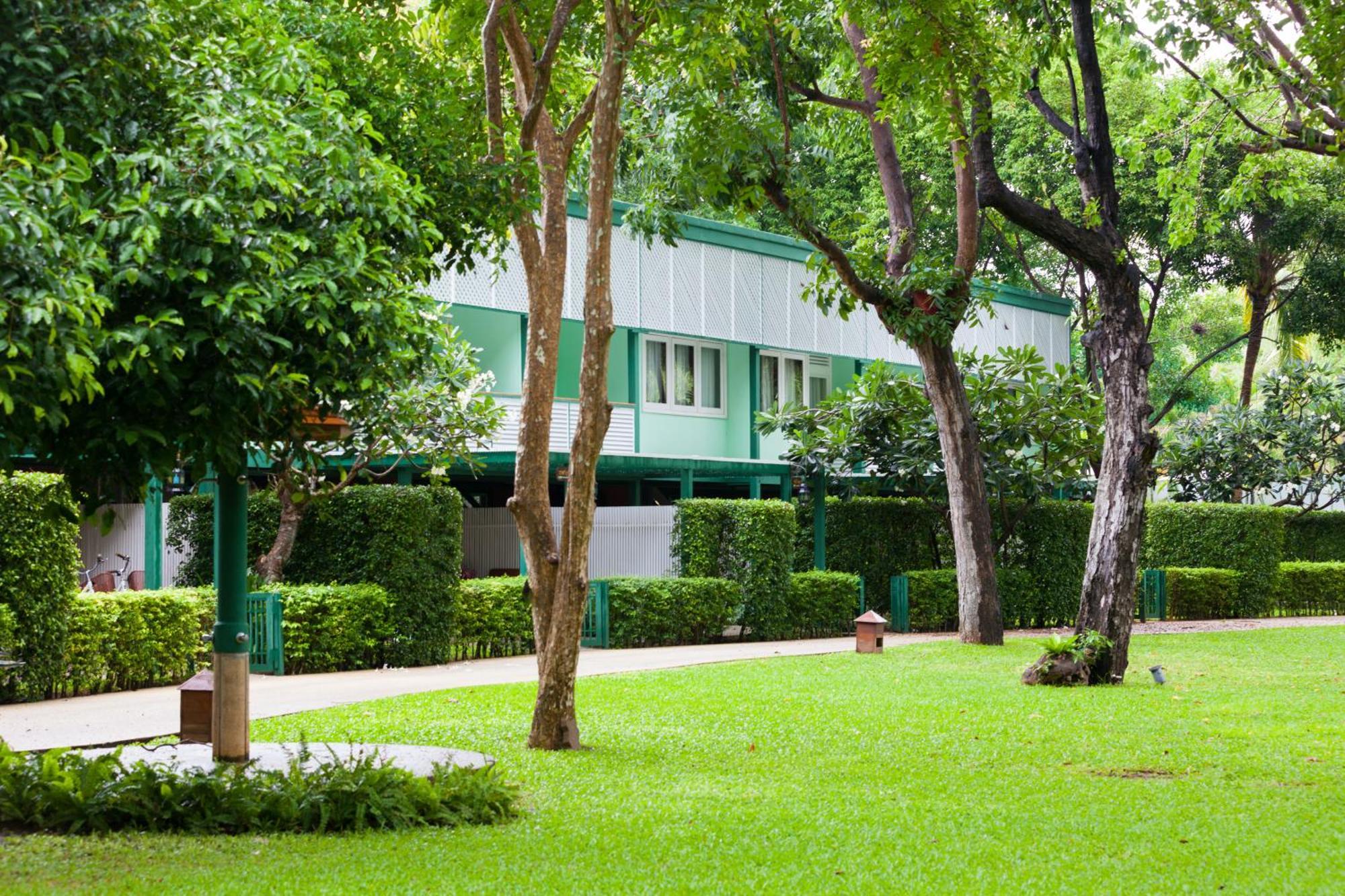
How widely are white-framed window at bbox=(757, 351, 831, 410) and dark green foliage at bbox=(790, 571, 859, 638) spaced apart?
773cm

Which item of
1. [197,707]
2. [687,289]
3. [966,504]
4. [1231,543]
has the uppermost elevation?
[687,289]

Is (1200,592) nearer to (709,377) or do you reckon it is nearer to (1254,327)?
(1254,327)

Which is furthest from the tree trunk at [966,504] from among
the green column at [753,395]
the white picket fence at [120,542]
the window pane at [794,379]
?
the white picket fence at [120,542]

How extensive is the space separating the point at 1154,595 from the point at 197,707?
22.1 meters

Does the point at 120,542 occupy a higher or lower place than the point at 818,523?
lower

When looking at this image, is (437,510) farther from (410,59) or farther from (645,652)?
(410,59)

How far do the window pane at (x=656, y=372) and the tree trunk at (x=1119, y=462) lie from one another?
13643 mm

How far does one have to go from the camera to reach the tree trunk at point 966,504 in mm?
20438

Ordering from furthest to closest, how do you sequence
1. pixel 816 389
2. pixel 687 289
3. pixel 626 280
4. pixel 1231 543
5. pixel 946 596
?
pixel 816 389 → pixel 1231 543 → pixel 687 289 → pixel 626 280 → pixel 946 596

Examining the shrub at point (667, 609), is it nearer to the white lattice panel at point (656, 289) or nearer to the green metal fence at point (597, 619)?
the green metal fence at point (597, 619)

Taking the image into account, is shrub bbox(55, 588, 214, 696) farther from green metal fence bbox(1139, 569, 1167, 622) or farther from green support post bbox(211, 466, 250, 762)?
green metal fence bbox(1139, 569, 1167, 622)

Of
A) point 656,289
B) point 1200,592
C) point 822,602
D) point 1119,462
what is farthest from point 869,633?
point 1200,592

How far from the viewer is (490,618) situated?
18719 millimetres

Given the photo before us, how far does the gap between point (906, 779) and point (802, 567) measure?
14358 millimetres
